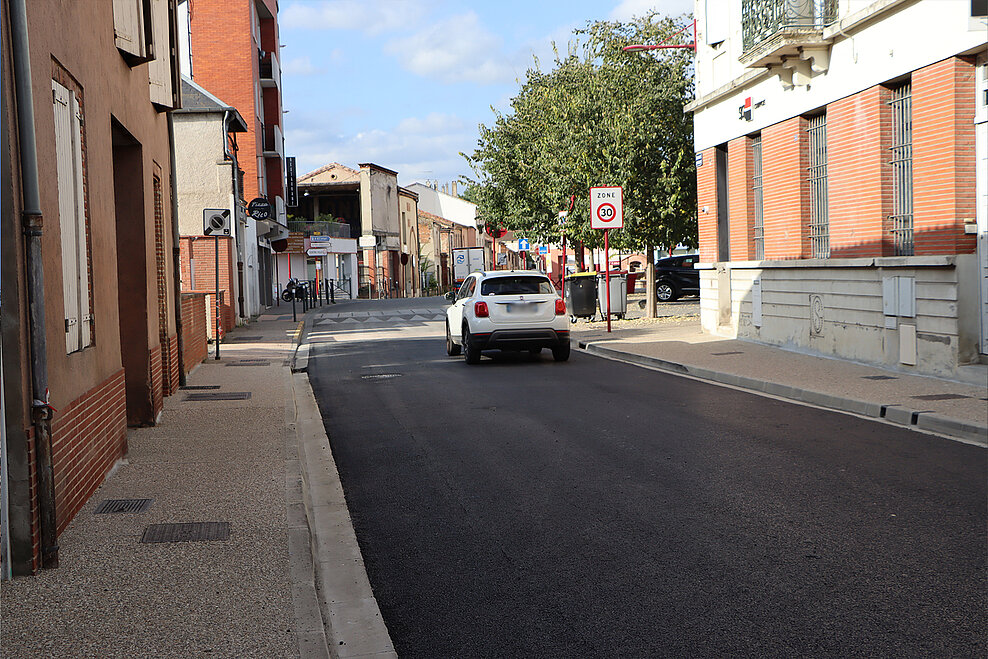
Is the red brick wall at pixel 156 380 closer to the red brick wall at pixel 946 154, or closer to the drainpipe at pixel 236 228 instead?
the red brick wall at pixel 946 154

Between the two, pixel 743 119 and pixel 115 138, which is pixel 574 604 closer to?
pixel 115 138

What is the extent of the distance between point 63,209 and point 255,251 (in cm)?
3220

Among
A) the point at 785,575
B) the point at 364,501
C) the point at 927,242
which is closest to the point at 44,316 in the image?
the point at 364,501

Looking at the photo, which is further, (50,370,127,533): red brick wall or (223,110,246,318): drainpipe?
(223,110,246,318): drainpipe

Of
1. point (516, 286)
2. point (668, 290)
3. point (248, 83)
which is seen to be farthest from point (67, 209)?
point (248, 83)

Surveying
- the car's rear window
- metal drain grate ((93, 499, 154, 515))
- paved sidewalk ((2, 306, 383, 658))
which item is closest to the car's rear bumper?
the car's rear window

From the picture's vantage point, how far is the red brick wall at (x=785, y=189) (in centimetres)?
1745

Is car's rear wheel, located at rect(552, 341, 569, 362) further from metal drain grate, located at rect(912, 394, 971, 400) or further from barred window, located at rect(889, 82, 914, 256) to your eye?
metal drain grate, located at rect(912, 394, 971, 400)

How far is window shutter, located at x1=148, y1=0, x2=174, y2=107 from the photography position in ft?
39.3

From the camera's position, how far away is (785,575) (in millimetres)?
5129

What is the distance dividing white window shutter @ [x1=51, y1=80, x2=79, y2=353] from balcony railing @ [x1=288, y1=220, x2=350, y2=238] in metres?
55.3

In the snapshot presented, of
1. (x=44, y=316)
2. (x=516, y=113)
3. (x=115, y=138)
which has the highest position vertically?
(x=516, y=113)

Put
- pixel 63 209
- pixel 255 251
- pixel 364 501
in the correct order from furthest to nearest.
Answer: pixel 255 251 → pixel 364 501 → pixel 63 209

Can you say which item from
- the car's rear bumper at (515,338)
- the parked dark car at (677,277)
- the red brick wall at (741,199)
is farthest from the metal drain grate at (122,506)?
the parked dark car at (677,277)
